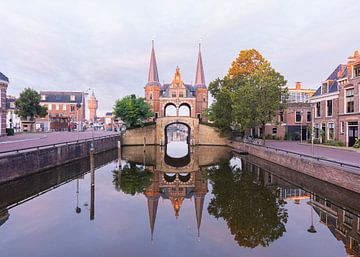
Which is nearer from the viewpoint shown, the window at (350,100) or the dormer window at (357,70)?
the dormer window at (357,70)

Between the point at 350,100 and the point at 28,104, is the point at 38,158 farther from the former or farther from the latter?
the point at 28,104

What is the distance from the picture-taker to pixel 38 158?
1864 centimetres

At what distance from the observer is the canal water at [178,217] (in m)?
8.34

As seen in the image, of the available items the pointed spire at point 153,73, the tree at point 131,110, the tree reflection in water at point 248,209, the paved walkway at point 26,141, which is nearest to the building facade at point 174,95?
the pointed spire at point 153,73

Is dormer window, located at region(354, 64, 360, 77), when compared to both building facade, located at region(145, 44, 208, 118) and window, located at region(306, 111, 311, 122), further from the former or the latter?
building facade, located at region(145, 44, 208, 118)

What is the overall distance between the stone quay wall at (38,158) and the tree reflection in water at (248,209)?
13.2 m

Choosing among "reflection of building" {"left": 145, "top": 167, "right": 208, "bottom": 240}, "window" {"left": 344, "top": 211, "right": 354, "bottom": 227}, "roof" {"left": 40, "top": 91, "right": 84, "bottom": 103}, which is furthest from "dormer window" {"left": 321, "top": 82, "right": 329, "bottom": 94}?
"roof" {"left": 40, "top": 91, "right": 84, "bottom": 103}

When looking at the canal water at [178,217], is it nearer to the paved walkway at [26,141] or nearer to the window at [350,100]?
the paved walkway at [26,141]

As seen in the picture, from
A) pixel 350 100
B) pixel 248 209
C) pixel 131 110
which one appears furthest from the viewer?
pixel 131 110

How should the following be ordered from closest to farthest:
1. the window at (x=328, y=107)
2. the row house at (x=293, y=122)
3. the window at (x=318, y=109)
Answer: the window at (x=328, y=107)
the window at (x=318, y=109)
the row house at (x=293, y=122)

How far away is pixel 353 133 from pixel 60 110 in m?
71.8

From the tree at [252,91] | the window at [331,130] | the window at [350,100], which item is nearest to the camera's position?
the window at [350,100]

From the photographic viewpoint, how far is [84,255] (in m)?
7.80

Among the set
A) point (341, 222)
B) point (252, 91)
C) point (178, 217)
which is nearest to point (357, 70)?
point (252, 91)
